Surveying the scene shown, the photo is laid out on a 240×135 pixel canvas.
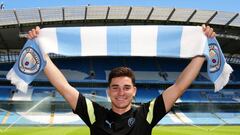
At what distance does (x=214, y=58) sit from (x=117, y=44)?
50.8 inches

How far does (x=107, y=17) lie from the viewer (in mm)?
38531

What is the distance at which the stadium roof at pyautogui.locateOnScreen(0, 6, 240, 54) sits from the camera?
3666 cm

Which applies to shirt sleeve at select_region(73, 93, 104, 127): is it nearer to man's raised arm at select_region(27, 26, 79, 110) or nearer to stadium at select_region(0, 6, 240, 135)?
man's raised arm at select_region(27, 26, 79, 110)

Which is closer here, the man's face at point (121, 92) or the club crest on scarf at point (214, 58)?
the man's face at point (121, 92)

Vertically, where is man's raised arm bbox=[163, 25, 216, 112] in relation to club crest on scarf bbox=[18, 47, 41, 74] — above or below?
below

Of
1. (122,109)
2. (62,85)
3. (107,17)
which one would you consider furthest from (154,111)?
(107,17)

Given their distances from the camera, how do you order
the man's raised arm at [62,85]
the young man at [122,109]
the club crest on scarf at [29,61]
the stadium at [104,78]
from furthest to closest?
the stadium at [104,78] < the club crest on scarf at [29,61] < the man's raised arm at [62,85] < the young man at [122,109]

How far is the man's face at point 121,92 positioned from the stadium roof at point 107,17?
32579mm

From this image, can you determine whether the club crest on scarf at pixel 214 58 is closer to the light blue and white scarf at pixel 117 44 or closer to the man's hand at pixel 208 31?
the light blue and white scarf at pixel 117 44

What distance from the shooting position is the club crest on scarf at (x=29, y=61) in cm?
527

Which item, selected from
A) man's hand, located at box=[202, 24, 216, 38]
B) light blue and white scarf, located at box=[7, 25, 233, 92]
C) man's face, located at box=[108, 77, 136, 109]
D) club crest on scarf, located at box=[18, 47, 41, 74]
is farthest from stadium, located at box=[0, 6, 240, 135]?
man's face, located at box=[108, 77, 136, 109]

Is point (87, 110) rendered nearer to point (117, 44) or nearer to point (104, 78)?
point (117, 44)

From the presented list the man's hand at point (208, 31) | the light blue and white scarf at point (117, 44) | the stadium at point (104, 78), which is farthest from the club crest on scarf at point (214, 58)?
the stadium at point (104, 78)

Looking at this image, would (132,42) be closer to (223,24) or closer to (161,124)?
(161,124)
